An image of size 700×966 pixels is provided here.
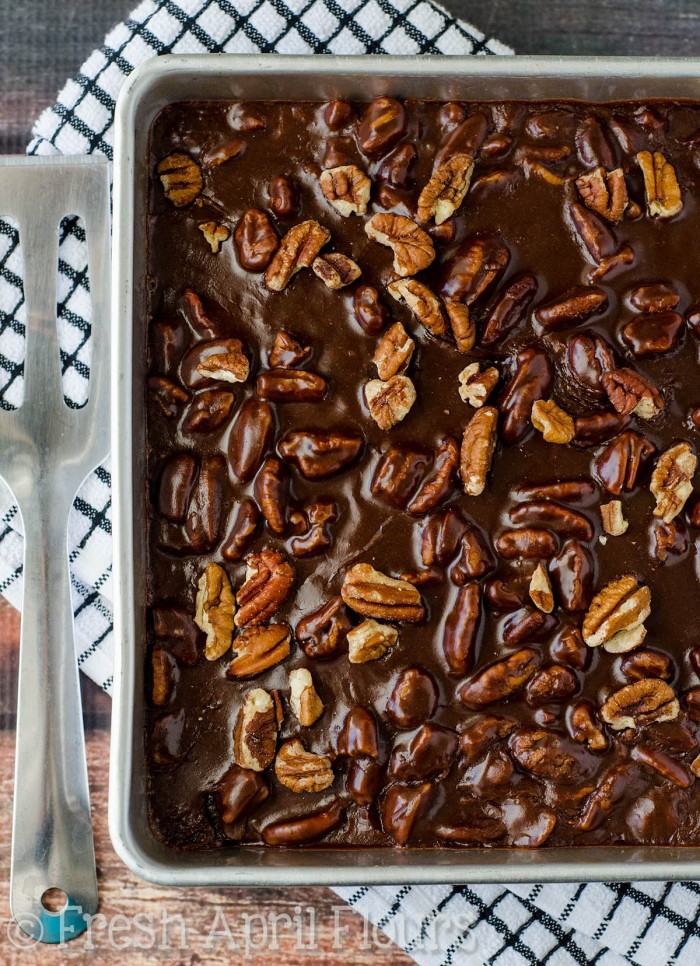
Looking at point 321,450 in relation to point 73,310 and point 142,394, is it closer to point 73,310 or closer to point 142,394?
point 142,394

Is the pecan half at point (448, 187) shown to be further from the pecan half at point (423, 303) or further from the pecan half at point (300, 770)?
the pecan half at point (300, 770)

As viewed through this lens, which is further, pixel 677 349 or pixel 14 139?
pixel 14 139

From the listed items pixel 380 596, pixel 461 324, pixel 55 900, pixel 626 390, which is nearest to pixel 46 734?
pixel 55 900

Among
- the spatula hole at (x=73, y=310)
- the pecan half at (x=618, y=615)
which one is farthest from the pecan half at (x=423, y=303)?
the spatula hole at (x=73, y=310)

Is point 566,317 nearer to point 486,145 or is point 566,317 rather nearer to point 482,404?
point 482,404

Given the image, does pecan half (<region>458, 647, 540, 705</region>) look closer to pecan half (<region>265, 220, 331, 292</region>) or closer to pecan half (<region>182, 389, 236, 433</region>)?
pecan half (<region>182, 389, 236, 433</region>)

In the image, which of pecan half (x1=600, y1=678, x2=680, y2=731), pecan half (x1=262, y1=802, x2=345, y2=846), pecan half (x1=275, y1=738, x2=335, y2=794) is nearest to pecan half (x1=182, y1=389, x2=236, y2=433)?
pecan half (x1=275, y1=738, x2=335, y2=794)

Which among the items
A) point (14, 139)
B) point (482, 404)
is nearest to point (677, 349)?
point (482, 404)
